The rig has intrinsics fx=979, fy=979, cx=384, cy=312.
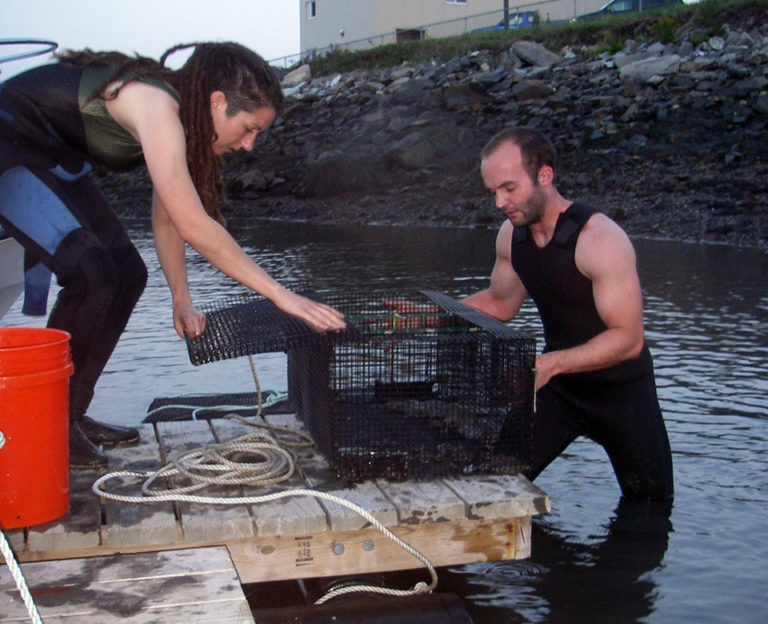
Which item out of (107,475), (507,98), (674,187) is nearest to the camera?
(107,475)

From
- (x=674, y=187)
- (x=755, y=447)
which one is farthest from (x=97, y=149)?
(x=674, y=187)

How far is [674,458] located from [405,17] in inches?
1851

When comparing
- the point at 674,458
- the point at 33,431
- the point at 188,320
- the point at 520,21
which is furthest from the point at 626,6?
the point at 33,431

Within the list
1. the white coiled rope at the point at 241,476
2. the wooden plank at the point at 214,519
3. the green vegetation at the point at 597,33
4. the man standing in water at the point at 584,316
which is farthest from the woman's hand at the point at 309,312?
the green vegetation at the point at 597,33

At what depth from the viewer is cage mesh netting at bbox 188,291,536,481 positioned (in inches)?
148

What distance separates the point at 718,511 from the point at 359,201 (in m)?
20.2

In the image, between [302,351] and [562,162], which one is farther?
[562,162]

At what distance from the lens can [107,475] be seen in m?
3.64

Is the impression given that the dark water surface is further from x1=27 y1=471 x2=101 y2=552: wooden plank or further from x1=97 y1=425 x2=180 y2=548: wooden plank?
x1=27 y1=471 x2=101 y2=552: wooden plank

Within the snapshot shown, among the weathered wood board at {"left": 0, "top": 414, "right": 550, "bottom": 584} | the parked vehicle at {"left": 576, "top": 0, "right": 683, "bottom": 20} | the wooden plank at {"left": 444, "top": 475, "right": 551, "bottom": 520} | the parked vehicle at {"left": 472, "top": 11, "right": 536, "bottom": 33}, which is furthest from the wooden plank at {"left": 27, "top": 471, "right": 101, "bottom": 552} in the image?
the parked vehicle at {"left": 472, "top": 11, "right": 536, "bottom": 33}

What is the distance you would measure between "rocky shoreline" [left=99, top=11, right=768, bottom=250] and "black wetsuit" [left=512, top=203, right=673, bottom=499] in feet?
38.4

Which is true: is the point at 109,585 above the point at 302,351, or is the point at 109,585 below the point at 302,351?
below

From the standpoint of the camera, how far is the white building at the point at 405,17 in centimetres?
4703

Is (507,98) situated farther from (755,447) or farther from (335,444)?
(335,444)
